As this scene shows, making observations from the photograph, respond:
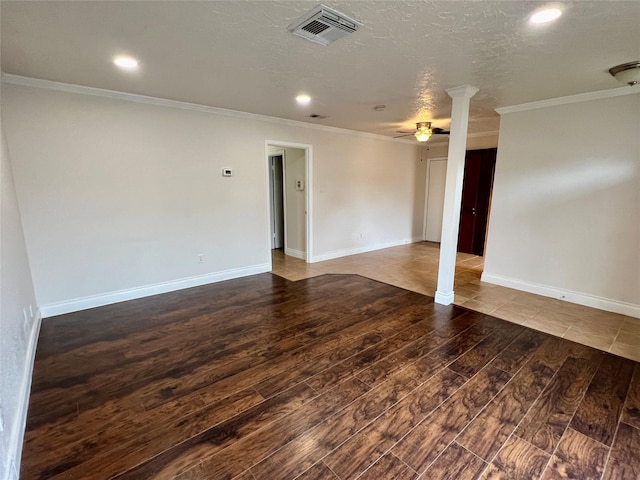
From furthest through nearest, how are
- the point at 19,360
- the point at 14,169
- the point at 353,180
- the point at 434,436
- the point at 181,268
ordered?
the point at 353,180
the point at 181,268
the point at 14,169
the point at 19,360
the point at 434,436

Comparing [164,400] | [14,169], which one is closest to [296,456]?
[164,400]

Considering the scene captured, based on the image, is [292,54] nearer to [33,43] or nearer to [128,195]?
[33,43]

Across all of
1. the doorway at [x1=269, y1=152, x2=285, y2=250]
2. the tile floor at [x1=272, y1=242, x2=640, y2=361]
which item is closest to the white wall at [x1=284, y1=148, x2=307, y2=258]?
the tile floor at [x1=272, y1=242, x2=640, y2=361]

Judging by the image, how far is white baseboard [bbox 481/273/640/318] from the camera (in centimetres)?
351

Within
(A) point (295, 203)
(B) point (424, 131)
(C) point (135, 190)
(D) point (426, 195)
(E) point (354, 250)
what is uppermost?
(B) point (424, 131)

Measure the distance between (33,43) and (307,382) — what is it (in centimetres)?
324

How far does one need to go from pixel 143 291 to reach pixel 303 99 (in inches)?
126

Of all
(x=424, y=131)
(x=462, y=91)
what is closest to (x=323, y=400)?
(x=462, y=91)

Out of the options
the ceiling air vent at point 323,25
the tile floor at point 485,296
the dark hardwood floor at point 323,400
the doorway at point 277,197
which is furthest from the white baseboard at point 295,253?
the ceiling air vent at point 323,25

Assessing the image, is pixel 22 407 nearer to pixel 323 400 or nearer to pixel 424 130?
pixel 323 400

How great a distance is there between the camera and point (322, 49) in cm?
237

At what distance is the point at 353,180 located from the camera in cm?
617

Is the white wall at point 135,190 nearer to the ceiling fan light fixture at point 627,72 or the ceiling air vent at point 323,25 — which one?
the ceiling air vent at point 323,25

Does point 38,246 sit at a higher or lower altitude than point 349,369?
higher
